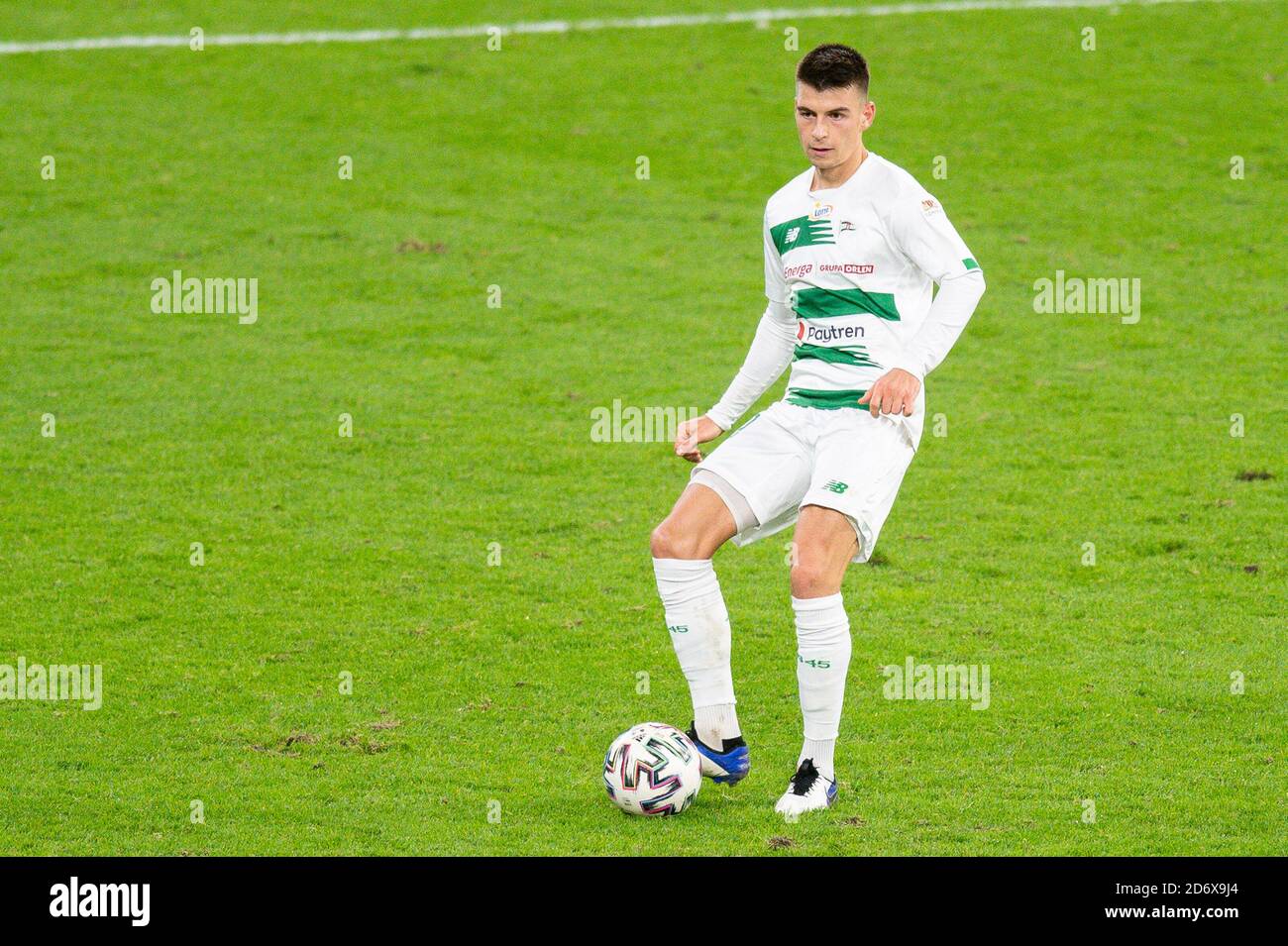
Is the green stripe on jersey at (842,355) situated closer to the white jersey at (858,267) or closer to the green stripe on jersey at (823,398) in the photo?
the white jersey at (858,267)

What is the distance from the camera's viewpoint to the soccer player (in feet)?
21.1

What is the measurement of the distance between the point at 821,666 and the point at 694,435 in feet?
Result: 4.00

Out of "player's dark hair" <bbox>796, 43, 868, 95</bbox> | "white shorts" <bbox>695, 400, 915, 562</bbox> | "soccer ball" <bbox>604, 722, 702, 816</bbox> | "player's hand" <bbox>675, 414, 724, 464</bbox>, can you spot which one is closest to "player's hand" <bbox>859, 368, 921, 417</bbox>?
"white shorts" <bbox>695, 400, 915, 562</bbox>

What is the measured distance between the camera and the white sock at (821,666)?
641cm

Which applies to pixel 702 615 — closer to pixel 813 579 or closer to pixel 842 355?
pixel 813 579

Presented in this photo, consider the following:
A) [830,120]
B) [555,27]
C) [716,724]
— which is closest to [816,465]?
[716,724]

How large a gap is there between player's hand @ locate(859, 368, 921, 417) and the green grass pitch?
5.53 feet

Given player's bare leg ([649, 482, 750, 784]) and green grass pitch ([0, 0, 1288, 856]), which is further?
green grass pitch ([0, 0, 1288, 856])

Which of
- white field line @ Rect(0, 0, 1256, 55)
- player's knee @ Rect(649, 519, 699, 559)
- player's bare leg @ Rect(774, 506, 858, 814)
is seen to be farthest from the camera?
white field line @ Rect(0, 0, 1256, 55)

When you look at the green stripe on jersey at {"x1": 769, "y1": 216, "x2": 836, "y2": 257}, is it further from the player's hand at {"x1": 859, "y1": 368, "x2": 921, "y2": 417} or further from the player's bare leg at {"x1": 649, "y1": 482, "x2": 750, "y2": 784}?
the player's bare leg at {"x1": 649, "y1": 482, "x2": 750, "y2": 784}

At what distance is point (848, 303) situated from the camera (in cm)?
673

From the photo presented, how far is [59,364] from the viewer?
1426 centimetres

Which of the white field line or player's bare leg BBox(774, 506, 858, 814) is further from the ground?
the white field line

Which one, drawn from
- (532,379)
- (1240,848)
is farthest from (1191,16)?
(1240,848)
